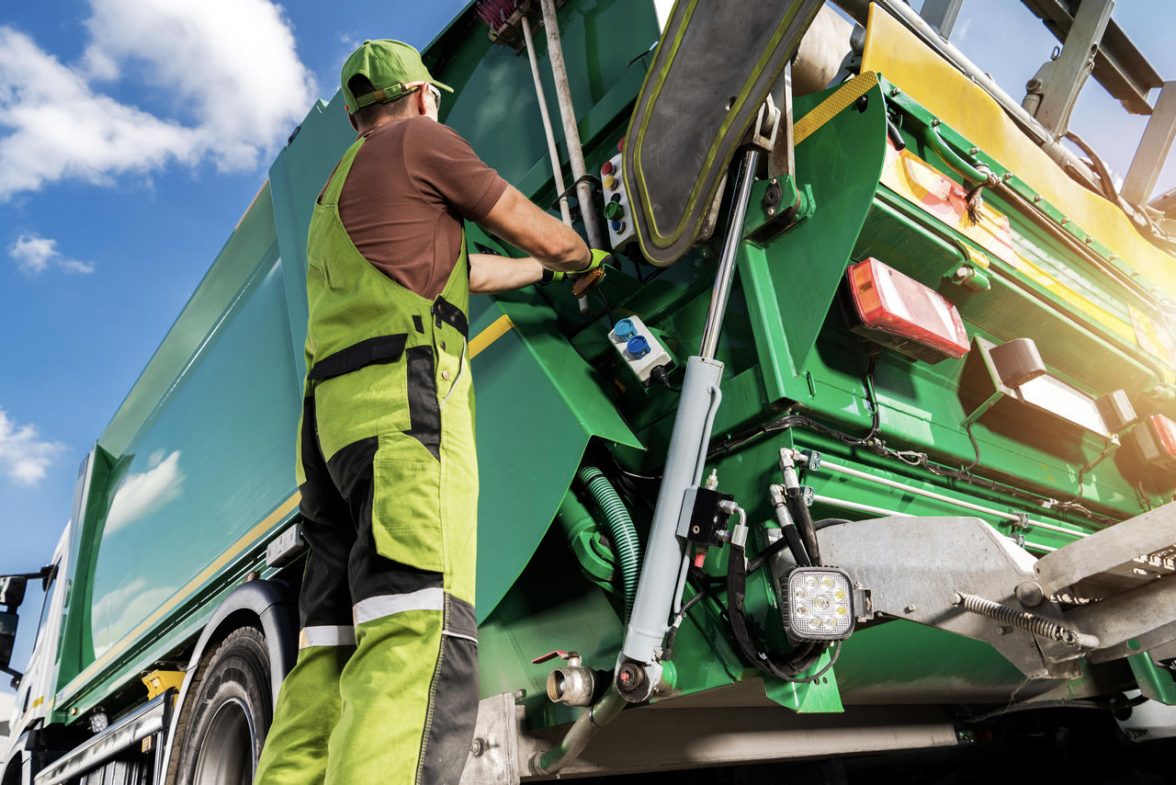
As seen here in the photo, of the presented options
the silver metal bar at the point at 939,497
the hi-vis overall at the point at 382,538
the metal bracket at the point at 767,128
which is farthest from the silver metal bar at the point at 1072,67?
the hi-vis overall at the point at 382,538

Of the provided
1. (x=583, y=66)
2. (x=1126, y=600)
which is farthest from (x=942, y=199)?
(x=1126, y=600)

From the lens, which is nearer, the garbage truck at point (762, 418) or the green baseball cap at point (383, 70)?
the garbage truck at point (762, 418)

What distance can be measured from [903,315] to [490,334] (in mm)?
859

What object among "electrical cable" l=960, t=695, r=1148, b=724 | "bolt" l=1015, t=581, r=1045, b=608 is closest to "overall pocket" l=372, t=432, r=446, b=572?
"bolt" l=1015, t=581, r=1045, b=608

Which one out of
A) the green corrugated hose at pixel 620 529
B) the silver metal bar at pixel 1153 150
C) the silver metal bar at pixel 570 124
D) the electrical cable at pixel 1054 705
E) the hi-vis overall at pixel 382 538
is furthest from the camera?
the silver metal bar at pixel 1153 150

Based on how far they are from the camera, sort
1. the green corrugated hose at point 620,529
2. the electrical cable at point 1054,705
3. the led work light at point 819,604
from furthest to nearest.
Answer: the electrical cable at point 1054,705, the green corrugated hose at point 620,529, the led work light at point 819,604

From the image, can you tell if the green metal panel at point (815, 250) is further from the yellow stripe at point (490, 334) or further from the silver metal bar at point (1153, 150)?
the silver metal bar at point (1153, 150)

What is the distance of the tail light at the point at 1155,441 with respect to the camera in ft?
8.18

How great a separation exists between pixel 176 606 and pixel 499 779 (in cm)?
204

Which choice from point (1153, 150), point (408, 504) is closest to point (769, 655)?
point (408, 504)

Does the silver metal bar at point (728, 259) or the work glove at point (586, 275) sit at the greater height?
the work glove at point (586, 275)

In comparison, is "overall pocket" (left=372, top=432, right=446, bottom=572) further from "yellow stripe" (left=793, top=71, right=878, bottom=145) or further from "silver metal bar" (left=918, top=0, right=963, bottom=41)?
"silver metal bar" (left=918, top=0, right=963, bottom=41)

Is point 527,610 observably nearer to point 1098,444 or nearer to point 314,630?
point 314,630

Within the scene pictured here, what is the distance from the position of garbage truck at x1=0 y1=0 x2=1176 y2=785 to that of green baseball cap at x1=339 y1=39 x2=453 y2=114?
376 millimetres
